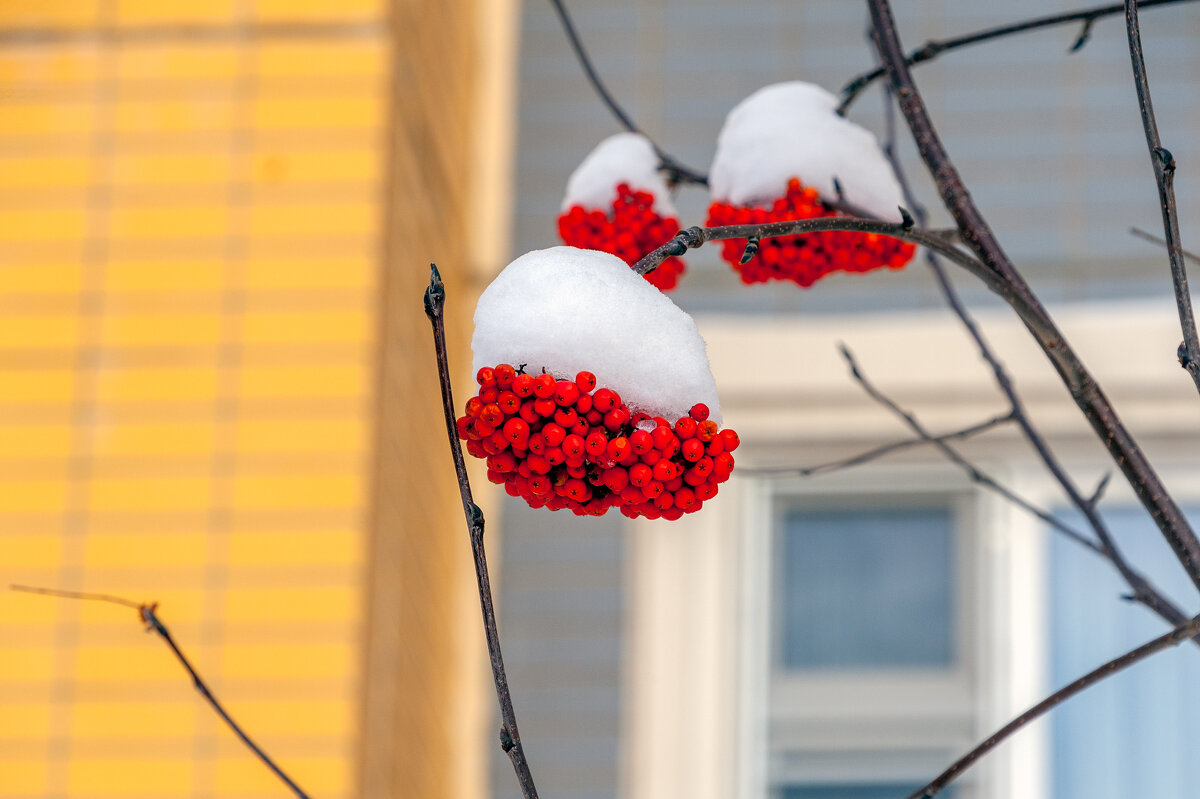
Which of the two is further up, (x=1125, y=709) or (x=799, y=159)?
(x=799, y=159)

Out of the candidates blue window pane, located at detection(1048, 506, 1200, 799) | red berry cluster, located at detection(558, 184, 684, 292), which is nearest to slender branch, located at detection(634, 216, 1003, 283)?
red berry cluster, located at detection(558, 184, 684, 292)

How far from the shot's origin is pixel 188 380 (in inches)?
133

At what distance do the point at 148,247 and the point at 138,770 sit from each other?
4.07 feet

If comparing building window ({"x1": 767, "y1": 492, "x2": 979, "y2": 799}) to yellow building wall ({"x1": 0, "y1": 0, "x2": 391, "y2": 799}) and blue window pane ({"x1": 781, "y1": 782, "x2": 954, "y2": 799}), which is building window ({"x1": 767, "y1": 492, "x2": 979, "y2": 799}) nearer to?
blue window pane ({"x1": 781, "y1": 782, "x2": 954, "y2": 799})

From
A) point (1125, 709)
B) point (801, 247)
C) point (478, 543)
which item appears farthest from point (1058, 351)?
point (1125, 709)

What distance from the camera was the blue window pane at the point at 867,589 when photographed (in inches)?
148

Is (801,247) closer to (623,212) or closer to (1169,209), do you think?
(623,212)

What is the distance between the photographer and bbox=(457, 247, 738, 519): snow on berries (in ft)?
2.97

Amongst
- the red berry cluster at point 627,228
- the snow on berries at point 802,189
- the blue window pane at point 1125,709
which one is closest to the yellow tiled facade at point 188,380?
the blue window pane at point 1125,709

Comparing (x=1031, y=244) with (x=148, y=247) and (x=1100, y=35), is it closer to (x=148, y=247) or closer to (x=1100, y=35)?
(x=1100, y=35)

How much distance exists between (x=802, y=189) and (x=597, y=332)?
51cm

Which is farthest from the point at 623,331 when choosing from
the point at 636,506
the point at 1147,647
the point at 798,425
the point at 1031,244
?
the point at 1031,244

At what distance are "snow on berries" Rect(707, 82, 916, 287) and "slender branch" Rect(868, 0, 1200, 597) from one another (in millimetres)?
201

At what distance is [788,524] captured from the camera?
3906mm
